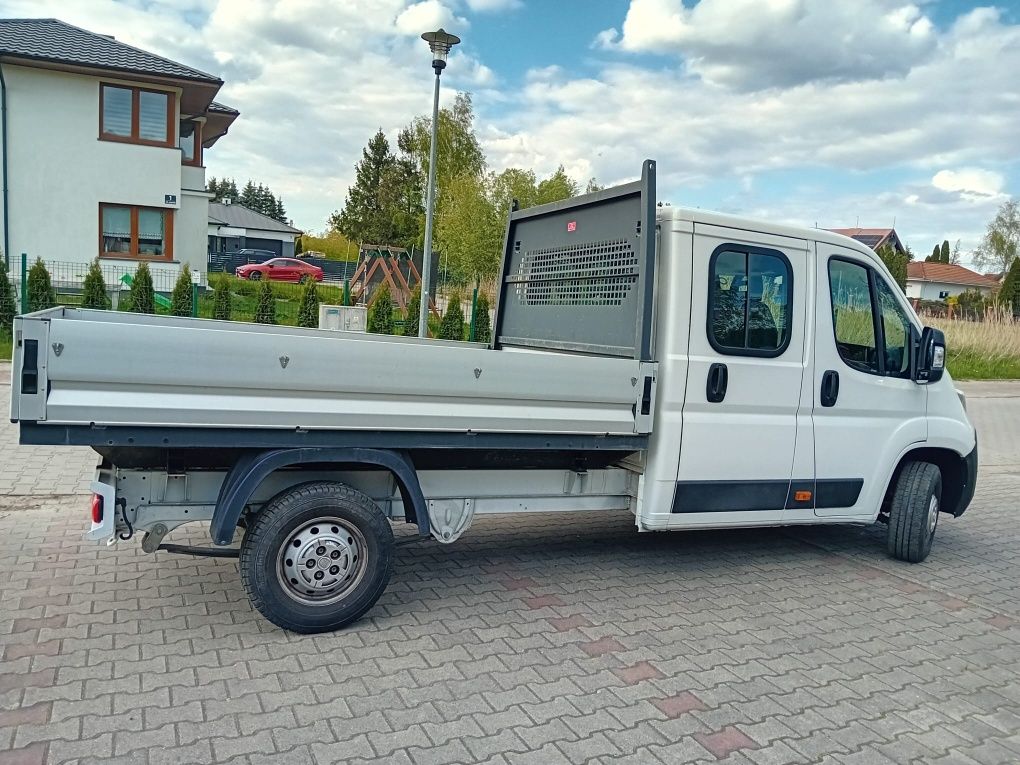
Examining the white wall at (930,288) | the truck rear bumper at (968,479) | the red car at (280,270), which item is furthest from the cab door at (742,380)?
the white wall at (930,288)

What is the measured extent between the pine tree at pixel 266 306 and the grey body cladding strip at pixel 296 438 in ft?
42.8

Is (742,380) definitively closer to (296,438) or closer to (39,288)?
(296,438)

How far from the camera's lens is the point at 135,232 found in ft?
73.7

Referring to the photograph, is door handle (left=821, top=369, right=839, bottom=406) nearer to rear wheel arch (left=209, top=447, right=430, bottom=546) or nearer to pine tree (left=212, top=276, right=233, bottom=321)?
rear wheel arch (left=209, top=447, right=430, bottom=546)

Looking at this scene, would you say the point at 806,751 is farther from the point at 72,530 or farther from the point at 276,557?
the point at 72,530

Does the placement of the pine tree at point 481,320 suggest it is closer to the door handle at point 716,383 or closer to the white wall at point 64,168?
the white wall at point 64,168

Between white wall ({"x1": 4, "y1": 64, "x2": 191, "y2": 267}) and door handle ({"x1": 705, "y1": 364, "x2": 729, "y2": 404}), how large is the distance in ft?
67.5

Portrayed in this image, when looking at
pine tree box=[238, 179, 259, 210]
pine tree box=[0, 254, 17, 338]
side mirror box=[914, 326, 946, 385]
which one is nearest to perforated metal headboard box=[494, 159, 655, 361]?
side mirror box=[914, 326, 946, 385]

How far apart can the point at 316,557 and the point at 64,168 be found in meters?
21.0

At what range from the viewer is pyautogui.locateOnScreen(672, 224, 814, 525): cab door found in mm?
5090

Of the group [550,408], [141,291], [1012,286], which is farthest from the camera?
[1012,286]

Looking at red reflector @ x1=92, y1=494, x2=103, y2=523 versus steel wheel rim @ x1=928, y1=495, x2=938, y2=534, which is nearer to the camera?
red reflector @ x1=92, y1=494, x2=103, y2=523

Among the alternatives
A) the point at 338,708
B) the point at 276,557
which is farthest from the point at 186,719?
the point at 276,557

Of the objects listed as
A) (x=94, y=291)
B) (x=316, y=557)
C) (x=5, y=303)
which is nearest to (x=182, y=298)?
(x=94, y=291)
